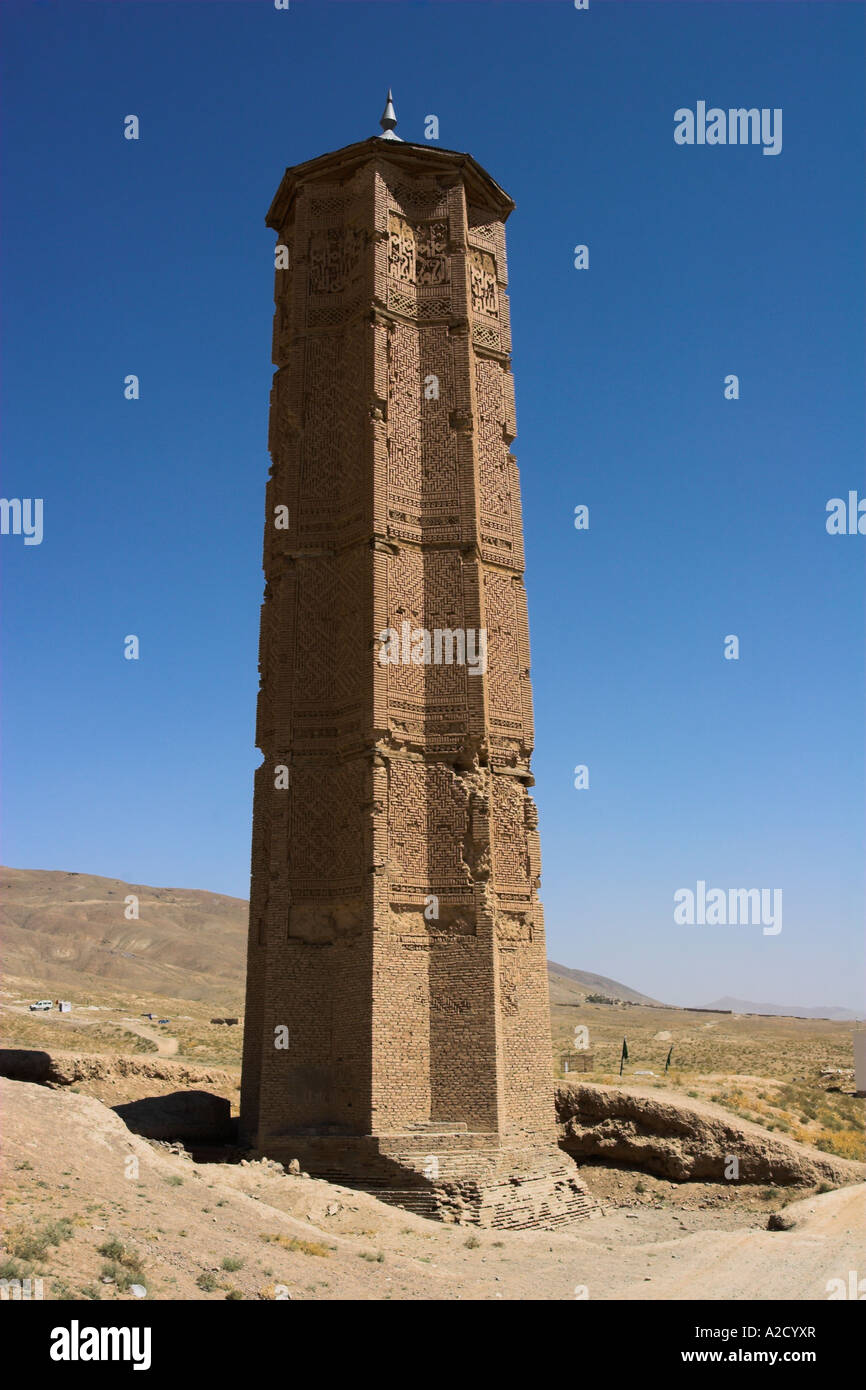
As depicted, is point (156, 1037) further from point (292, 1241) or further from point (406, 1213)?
point (292, 1241)

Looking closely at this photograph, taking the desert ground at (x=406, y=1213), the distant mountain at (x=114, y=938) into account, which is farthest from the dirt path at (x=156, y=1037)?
the distant mountain at (x=114, y=938)

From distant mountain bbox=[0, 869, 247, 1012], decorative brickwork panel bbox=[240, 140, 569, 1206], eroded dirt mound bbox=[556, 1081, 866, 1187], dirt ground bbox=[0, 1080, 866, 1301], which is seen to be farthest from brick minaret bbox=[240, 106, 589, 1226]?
distant mountain bbox=[0, 869, 247, 1012]

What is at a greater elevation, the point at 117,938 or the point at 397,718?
the point at 397,718

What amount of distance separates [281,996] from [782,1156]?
389 inches

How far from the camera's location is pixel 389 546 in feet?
67.2

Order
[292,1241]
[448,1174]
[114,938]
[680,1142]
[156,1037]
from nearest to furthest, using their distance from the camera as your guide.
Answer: [292,1241] < [448,1174] < [680,1142] < [156,1037] < [114,938]

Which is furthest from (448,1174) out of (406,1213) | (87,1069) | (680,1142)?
(87,1069)

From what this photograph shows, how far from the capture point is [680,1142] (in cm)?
2030

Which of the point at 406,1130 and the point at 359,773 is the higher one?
the point at 359,773

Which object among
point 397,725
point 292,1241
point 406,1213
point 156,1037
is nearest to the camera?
point 292,1241

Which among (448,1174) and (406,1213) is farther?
(448,1174)

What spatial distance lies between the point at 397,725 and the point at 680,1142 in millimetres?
9747
